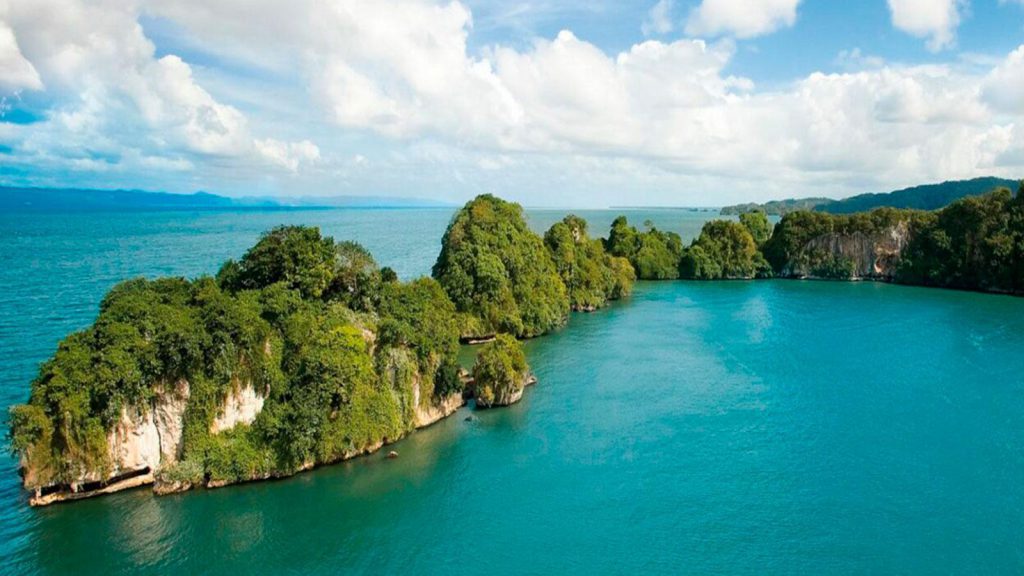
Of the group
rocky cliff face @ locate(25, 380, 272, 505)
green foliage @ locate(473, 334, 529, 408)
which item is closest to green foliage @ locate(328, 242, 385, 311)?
green foliage @ locate(473, 334, 529, 408)

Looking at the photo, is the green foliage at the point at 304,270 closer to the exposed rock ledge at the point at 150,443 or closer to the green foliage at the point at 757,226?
the exposed rock ledge at the point at 150,443

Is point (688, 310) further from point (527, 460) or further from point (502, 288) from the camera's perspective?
point (527, 460)

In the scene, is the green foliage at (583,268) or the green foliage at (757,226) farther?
the green foliage at (757,226)

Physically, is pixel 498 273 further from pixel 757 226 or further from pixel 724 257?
pixel 757 226

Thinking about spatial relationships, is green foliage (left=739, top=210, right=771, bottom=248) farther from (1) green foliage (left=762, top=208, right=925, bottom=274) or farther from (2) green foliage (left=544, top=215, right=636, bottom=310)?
(2) green foliage (left=544, top=215, right=636, bottom=310)

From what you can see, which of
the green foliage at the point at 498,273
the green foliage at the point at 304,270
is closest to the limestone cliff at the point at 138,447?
the green foliage at the point at 304,270

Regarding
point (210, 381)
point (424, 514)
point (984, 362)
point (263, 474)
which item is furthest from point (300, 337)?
point (984, 362)
